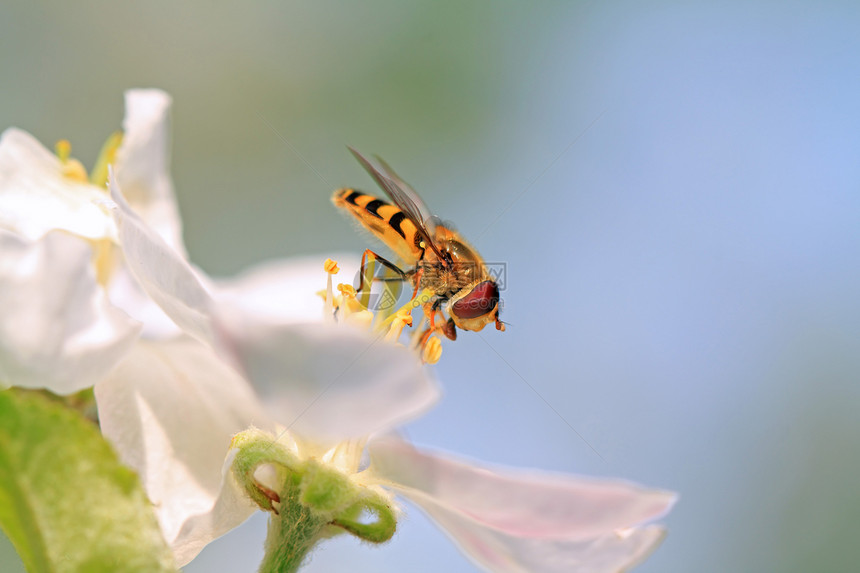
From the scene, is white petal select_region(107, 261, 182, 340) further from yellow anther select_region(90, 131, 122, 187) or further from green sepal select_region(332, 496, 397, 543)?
green sepal select_region(332, 496, 397, 543)

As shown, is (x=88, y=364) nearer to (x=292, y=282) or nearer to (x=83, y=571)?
(x=83, y=571)

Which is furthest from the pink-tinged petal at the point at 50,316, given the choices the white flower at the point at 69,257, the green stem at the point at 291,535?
the green stem at the point at 291,535

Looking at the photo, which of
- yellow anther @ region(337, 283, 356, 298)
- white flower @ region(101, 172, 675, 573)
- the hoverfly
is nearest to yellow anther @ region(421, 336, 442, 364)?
A: the hoverfly

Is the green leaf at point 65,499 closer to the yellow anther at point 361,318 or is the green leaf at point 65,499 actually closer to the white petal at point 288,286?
the yellow anther at point 361,318

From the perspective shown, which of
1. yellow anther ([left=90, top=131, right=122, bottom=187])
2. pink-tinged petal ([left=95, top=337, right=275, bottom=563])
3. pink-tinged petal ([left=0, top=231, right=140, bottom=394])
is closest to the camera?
pink-tinged petal ([left=0, top=231, right=140, bottom=394])

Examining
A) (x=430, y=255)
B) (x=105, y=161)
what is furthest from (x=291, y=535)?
(x=105, y=161)

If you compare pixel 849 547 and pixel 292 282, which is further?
pixel 849 547

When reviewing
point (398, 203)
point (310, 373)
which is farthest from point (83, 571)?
point (398, 203)
